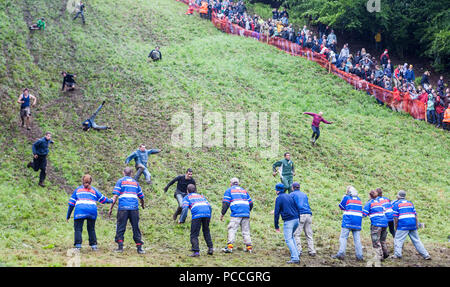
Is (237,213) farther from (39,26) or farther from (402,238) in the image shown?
(39,26)

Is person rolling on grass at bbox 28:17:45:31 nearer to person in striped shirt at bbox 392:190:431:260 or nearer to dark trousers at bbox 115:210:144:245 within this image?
dark trousers at bbox 115:210:144:245

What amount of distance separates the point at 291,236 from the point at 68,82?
18095mm

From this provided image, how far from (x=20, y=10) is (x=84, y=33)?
5067 mm

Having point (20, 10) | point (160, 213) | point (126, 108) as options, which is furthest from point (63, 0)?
point (160, 213)

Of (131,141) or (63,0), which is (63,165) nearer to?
(131,141)

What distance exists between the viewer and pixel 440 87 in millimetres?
30922

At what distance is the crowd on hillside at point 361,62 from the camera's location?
1157 inches

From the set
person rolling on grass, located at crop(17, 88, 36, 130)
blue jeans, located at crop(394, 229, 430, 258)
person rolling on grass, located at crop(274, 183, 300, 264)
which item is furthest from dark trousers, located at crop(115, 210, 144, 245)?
person rolling on grass, located at crop(17, 88, 36, 130)

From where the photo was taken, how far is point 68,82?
1033 inches

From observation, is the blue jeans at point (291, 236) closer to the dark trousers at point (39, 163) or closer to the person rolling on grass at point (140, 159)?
the person rolling on grass at point (140, 159)

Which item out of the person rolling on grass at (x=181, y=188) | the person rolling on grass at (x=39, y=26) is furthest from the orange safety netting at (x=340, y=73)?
the person rolling on grass at (x=181, y=188)

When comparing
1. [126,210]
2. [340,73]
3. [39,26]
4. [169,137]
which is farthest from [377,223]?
[39,26]

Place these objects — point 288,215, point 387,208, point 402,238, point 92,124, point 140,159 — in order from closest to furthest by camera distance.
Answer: point 288,215 < point 402,238 < point 387,208 < point 140,159 < point 92,124

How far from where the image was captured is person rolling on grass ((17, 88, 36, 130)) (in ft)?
67.6
